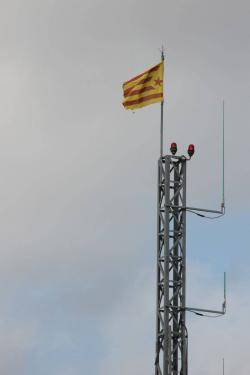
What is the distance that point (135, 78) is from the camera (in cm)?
7188

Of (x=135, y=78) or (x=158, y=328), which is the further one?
(x=135, y=78)

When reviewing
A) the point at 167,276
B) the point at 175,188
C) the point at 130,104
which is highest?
the point at 130,104

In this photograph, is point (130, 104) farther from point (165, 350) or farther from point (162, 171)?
point (165, 350)

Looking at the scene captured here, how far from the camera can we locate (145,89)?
71688 millimetres

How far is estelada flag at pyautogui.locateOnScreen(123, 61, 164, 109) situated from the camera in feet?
234

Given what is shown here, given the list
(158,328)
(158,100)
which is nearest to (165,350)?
(158,328)

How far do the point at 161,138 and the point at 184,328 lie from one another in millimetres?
11458

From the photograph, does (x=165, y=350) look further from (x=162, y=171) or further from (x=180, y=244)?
(x=162, y=171)

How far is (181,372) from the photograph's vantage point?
67250 mm

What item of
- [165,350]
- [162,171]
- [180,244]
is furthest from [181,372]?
[162,171]

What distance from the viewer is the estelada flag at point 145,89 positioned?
234 feet

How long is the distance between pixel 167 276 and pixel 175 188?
218 inches

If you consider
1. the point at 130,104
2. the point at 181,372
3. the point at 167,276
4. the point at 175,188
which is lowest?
the point at 181,372

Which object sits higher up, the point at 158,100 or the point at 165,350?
the point at 158,100
